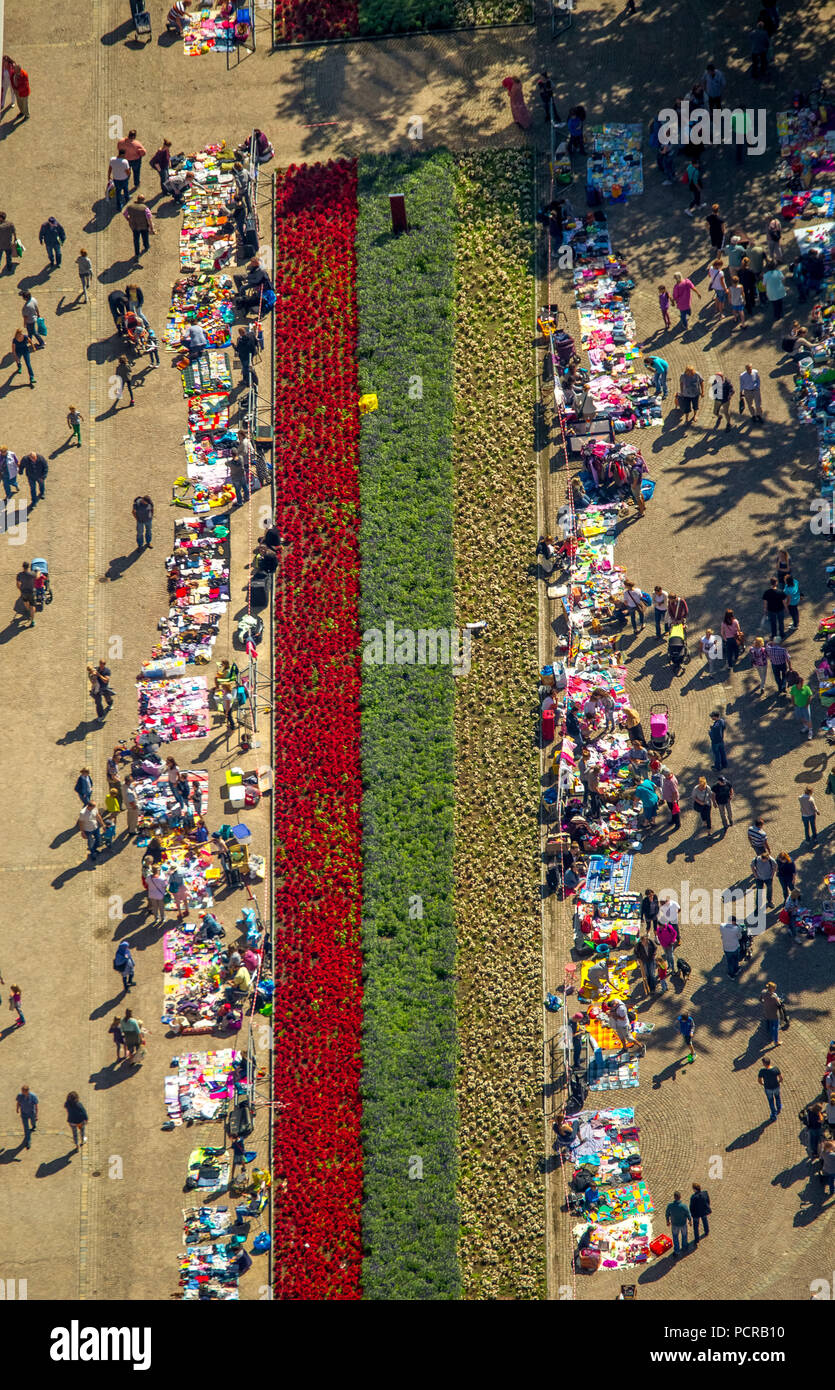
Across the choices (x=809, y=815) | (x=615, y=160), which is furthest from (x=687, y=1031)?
(x=615, y=160)

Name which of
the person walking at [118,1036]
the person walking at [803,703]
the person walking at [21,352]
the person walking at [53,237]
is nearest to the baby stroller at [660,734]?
the person walking at [803,703]

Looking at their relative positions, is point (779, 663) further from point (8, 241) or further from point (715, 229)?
point (8, 241)

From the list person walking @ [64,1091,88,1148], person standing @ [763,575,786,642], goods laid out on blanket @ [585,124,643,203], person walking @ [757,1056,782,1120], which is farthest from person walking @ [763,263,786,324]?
person walking @ [64,1091,88,1148]

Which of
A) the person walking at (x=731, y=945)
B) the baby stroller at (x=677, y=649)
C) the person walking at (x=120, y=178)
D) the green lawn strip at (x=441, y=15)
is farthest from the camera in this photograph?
the green lawn strip at (x=441, y=15)

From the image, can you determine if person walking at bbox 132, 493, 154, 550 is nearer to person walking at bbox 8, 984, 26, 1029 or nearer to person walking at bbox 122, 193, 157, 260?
person walking at bbox 122, 193, 157, 260

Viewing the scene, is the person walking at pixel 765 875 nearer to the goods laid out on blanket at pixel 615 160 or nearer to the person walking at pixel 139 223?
the goods laid out on blanket at pixel 615 160

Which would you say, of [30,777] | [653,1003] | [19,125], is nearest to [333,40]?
[19,125]

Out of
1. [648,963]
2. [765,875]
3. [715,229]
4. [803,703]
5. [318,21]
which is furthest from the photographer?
[318,21]
